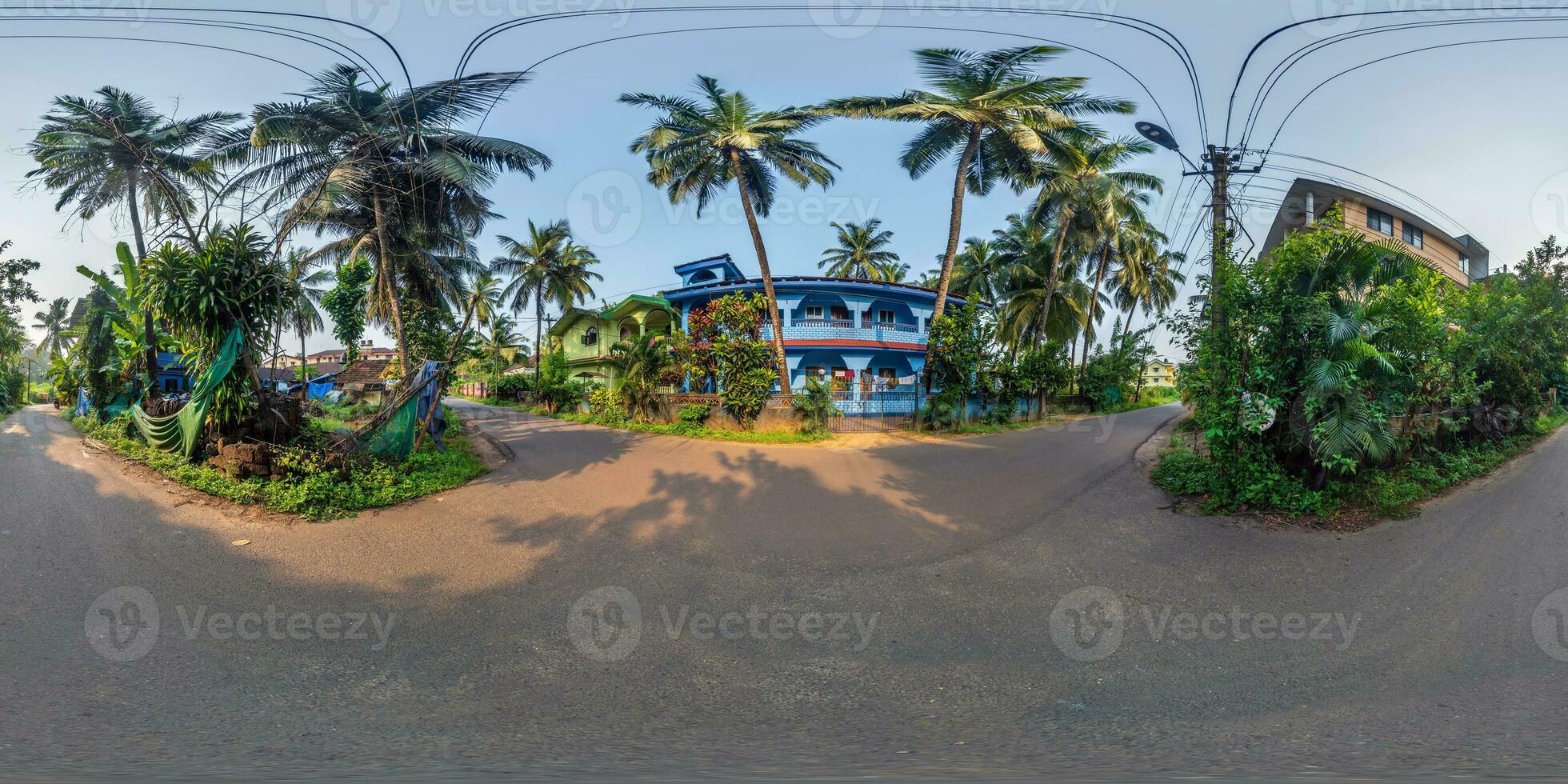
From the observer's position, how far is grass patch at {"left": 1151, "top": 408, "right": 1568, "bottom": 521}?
6781 mm

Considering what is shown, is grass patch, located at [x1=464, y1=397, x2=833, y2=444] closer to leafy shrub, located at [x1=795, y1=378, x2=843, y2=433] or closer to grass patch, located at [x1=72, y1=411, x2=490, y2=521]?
leafy shrub, located at [x1=795, y1=378, x2=843, y2=433]

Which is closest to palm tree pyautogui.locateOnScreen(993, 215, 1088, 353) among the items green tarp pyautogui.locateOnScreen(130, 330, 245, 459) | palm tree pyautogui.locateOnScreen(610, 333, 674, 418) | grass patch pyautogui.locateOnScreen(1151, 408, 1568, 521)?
palm tree pyautogui.locateOnScreen(610, 333, 674, 418)

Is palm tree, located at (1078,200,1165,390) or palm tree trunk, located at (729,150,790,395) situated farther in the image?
palm tree, located at (1078,200,1165,390)

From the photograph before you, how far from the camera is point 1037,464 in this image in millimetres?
11125

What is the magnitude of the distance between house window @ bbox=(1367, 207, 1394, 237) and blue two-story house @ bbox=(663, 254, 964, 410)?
17.5 metres

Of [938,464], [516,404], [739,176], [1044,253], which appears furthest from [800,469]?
[516,404]

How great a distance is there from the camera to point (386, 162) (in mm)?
9609

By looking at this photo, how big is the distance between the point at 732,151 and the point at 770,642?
16281mm

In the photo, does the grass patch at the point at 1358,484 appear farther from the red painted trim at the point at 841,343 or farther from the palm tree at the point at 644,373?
the palm tree at the point at 644,373

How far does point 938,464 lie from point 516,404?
2692cm

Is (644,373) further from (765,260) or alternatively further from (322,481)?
(322,481)

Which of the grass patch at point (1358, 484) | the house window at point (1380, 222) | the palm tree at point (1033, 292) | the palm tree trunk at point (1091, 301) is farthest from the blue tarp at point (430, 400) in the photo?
the house window at point (1380, 222)

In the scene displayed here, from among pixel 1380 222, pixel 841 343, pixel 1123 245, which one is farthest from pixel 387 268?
pixel 1380 222

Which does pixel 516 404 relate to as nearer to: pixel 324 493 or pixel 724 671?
pixel 324 493
